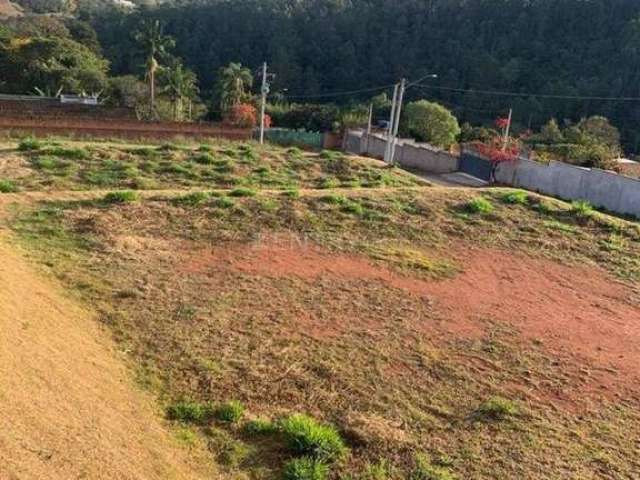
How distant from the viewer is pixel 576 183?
1083 inches

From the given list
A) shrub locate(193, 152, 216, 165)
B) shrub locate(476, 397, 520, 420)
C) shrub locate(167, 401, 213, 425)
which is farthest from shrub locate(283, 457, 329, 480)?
shrub locate(193, 152, 216, 165)

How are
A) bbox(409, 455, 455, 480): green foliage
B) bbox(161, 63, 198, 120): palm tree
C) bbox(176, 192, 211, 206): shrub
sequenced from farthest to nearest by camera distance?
bbox(161, 63, 198, 120): palm tree, bbox(176, 192, 211, 206): shrub, bbox(409, 455, 455, 480): green foliage

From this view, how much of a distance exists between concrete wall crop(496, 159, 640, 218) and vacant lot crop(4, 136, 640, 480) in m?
8.15

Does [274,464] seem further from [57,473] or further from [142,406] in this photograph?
[57,473]

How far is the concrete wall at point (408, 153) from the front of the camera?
38.2 metres

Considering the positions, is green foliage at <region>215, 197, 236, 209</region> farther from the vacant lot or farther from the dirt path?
the dirt path

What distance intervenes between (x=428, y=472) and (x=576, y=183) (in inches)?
942

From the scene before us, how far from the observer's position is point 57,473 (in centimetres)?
520

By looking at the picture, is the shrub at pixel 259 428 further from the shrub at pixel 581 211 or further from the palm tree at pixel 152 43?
the palm tree at pixel 152 43

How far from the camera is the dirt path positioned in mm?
5387

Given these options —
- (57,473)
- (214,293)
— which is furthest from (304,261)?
(57,473)

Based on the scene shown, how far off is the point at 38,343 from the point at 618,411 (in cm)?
742

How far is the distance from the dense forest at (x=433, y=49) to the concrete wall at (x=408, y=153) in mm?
27138

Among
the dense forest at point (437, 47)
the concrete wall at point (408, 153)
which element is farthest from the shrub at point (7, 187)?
the dense forest at point (437, 47)
